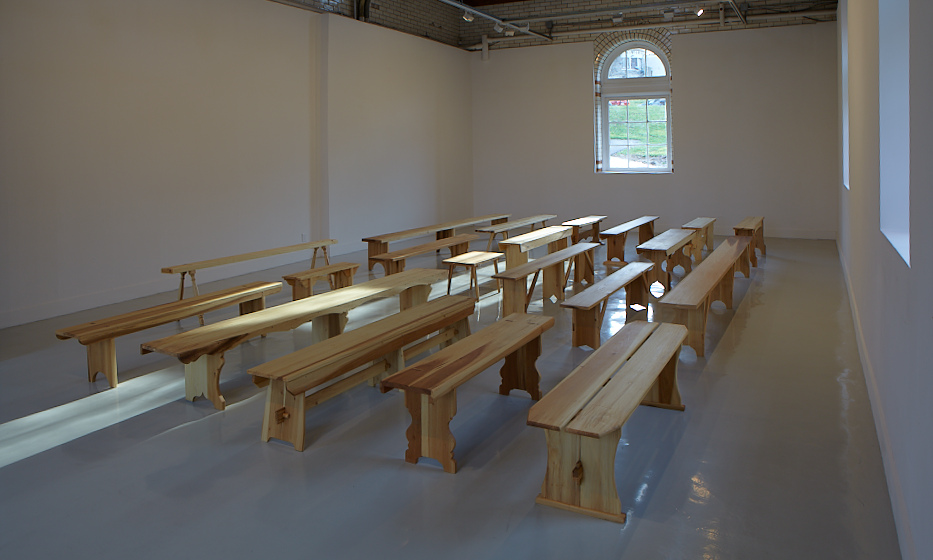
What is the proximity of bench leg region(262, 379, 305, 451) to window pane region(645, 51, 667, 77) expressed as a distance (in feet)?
31.3

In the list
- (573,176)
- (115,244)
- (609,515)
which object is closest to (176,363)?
(115,244)

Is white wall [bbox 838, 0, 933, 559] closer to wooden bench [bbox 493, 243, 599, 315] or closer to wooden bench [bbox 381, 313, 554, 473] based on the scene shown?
wooden bench [bbox 381, 313, 554, 473]

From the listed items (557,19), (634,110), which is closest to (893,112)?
(634,110)

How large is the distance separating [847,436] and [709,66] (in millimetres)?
8551

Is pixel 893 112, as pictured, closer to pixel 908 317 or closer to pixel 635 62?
pixel 908 317

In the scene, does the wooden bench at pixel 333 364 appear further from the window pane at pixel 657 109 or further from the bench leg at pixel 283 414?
the window pane at pixel 657 109

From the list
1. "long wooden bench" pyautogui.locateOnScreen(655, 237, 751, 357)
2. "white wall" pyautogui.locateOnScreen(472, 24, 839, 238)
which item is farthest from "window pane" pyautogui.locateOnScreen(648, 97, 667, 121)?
"long wooden bench" pyautogui.locateOnScreen(655, 237, 751, 357)

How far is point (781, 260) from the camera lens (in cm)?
827

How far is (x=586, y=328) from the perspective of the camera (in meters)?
4.62

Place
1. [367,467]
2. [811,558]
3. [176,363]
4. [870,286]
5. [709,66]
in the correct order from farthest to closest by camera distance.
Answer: [709,66] → [176,363] → [870,286] → [367,467] → [811,558]

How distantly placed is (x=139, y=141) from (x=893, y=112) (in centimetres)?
605

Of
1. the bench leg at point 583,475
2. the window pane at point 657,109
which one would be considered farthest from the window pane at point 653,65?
the bench leg at point 583,475

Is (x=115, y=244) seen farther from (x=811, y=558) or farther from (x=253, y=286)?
(x=811, y=558)

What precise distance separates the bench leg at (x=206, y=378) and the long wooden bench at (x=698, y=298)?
2579 millimetres
